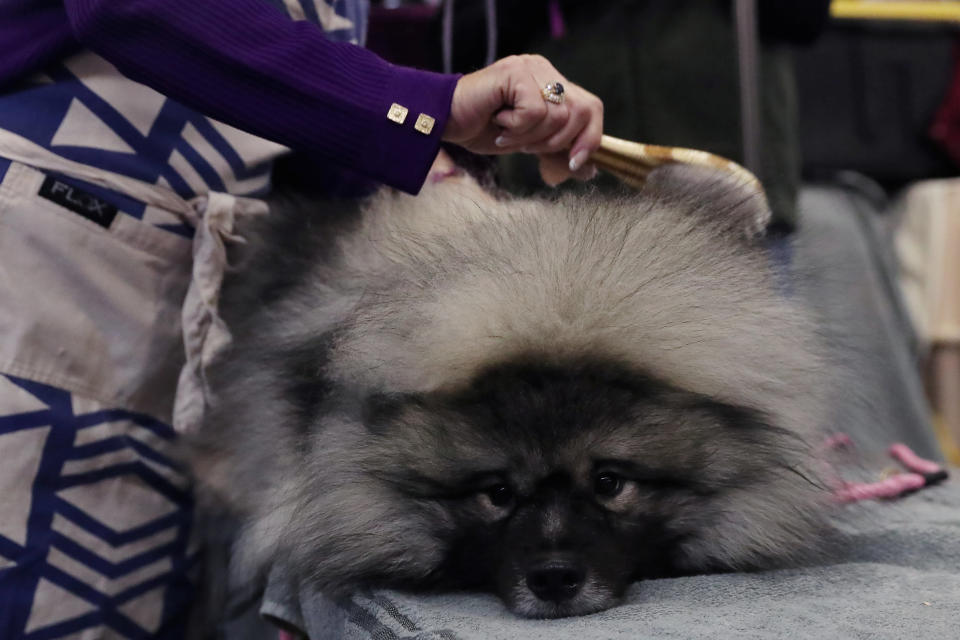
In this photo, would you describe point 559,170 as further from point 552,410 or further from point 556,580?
point 556,580

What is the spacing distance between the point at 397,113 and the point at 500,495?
41 centimetres

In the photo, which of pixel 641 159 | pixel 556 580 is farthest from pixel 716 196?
pixel 556 580

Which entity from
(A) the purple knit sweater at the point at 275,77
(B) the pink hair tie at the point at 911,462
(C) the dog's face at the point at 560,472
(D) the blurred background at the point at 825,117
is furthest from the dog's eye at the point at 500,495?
(B) the pink hair tie at the point at 911,462

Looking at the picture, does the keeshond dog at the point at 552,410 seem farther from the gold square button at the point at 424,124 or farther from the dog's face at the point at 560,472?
the gold square button at the point at 424,124

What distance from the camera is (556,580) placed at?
0.88m

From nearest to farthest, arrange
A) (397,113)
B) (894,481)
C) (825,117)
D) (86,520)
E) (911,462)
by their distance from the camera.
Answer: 1. (397,113)
2. (86,520)
3. (894,481)
4. (911,462)
5. (825,117)

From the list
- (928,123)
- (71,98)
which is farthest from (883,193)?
(71,98)

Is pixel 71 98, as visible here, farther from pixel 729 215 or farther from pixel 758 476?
pixel 758 476

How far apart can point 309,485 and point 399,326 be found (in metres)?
0.21

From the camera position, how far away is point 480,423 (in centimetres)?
93

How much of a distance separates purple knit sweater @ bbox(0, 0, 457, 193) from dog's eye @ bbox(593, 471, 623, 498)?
37 cm

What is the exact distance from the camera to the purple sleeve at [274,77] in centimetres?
95

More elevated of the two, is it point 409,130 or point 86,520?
point 409,130

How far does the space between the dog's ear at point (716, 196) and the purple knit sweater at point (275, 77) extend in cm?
30
